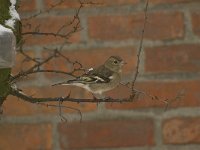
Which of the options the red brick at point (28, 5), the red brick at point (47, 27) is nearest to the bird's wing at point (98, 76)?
the red brick at point (47, 27)

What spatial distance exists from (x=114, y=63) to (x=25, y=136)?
1.04ft

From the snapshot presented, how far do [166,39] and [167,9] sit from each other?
82mm

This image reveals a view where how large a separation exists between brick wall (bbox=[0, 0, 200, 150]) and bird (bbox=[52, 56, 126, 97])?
0.03m

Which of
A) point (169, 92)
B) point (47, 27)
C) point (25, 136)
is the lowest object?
point (25, 136)

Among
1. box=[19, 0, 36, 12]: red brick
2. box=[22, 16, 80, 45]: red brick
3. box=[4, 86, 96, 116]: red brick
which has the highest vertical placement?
box=[19, 0, 36, 12]: red brick

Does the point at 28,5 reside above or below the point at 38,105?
above

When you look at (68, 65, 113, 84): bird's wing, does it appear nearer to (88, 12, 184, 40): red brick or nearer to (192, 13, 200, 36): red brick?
(88, 12, 184, 40): red brick

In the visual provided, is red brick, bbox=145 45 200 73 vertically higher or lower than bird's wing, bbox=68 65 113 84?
higher

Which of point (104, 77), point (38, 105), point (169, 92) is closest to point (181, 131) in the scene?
point (169, 92)

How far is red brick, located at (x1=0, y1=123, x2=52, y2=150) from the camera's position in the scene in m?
1.40

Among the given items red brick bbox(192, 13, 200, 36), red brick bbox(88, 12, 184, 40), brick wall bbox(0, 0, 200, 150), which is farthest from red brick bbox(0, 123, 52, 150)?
red brick bbox(192, 13, 200, 36)

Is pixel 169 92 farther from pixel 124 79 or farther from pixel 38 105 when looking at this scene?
pixel 38 105

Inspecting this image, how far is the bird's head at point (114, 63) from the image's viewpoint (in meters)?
1.33

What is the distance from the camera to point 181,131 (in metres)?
1.39
